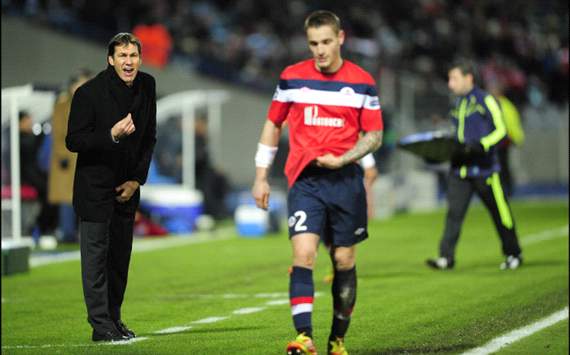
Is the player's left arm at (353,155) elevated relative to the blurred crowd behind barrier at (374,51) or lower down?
lower down

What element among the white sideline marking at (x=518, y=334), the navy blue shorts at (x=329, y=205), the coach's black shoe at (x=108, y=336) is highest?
the navy blue shorts at (x=329, y=205)

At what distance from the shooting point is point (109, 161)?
942cm

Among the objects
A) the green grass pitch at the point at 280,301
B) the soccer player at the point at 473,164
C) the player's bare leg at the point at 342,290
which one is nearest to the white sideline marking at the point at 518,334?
the green grass pitch at the point at 280,301

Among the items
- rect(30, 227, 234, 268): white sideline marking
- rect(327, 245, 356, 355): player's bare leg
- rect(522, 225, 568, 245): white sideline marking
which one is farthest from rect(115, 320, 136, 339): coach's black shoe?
rect(522, 225, 568, 245): white sideline marking

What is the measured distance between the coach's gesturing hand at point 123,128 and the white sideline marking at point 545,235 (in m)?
11.2

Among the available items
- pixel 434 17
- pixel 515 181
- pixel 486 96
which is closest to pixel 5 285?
pixel 486 96

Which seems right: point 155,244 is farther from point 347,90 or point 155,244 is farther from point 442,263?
point 347,90

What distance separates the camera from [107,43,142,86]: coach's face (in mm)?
9172

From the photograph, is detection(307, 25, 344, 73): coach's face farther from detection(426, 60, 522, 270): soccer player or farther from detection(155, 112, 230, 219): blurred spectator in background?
detection(155, 112, 230, 219): blurred spectator in background

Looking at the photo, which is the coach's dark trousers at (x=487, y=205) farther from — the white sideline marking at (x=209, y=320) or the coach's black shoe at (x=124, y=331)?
the coach's black shoe at (x=124, y=331)

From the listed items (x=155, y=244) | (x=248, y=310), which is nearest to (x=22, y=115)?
(x=155, y=244)

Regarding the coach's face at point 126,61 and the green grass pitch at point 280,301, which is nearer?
the coach's face at point 126,61

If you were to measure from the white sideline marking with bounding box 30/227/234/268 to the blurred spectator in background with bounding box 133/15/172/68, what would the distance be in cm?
380

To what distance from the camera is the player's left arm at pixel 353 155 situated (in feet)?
26.7
